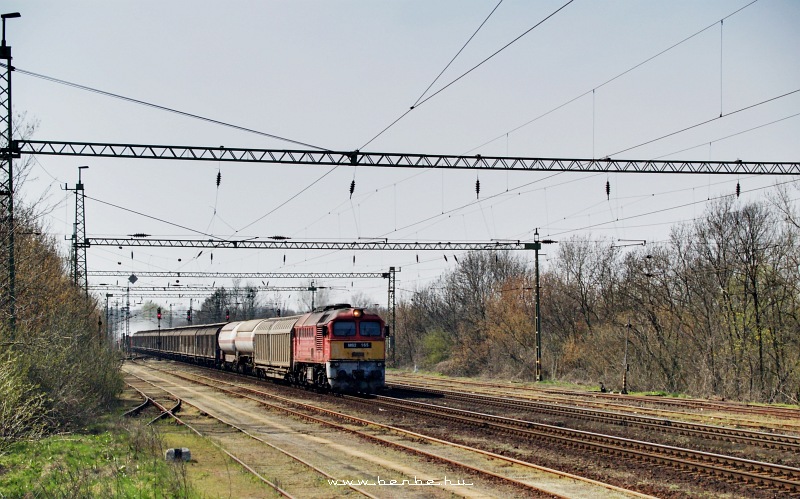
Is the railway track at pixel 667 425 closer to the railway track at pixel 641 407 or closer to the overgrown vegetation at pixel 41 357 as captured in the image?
the railway track at pixel 641 407

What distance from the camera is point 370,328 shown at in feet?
102

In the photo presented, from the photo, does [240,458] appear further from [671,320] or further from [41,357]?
[671,320]

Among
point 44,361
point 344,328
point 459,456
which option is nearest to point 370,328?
point 344,328

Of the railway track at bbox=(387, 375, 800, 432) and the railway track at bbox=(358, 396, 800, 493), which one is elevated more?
the railway track at bbox=(358, 396, 800, 493)

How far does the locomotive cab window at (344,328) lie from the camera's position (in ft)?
99.2

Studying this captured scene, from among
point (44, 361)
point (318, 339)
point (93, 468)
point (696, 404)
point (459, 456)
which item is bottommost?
point (696, 404)

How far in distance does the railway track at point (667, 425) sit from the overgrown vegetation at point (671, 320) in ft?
27.0

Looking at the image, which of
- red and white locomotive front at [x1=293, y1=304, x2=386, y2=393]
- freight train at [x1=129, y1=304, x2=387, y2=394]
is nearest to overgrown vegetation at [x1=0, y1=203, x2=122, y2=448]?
freight train at [x1=129, y1=304, x2=387, y2=394]

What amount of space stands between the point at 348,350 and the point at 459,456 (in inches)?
602

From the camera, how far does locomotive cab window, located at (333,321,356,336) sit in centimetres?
3023

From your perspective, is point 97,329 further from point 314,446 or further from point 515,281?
point 515,281

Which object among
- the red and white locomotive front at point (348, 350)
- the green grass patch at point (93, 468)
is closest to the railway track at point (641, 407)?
the red and white locomotive front at point (348, 350)

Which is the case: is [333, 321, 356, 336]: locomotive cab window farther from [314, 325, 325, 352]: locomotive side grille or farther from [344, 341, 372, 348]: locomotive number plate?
[314, 325, 325, 352]: locomotive side grille

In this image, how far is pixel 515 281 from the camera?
56656mm
